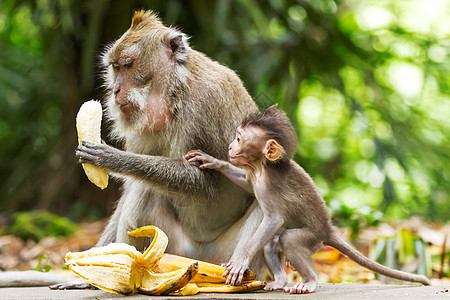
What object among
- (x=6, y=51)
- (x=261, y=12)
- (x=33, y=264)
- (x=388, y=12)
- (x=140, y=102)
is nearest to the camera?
(x=140, y=102)

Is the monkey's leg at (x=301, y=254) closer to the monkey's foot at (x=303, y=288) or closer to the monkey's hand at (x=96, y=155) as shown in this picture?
the monkey's foot at (x=303, y=288)

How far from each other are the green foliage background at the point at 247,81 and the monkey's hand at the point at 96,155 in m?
3.86

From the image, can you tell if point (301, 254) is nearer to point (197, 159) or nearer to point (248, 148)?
point (248, 148)

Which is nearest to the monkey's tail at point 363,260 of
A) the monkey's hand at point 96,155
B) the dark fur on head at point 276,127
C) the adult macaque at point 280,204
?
the adult macaque at point 280,204

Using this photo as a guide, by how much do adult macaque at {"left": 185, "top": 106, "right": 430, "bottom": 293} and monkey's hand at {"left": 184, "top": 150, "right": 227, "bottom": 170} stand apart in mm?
166

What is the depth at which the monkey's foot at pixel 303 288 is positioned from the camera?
3650 millimetres

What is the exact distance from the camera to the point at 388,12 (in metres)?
12.4

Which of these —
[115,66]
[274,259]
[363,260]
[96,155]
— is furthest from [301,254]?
[115,66]

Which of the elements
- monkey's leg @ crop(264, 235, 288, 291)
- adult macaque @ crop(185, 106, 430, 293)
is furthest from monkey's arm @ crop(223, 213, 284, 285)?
monkey's leg @ crop(264, 235, 288, 291)

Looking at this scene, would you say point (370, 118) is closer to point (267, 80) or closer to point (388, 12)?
point (267, 80)

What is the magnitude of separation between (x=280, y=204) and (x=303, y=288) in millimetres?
525

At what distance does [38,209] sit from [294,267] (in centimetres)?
675

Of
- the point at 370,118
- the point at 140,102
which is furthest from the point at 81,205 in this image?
the point at 140,102

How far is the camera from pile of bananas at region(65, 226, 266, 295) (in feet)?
11.3
